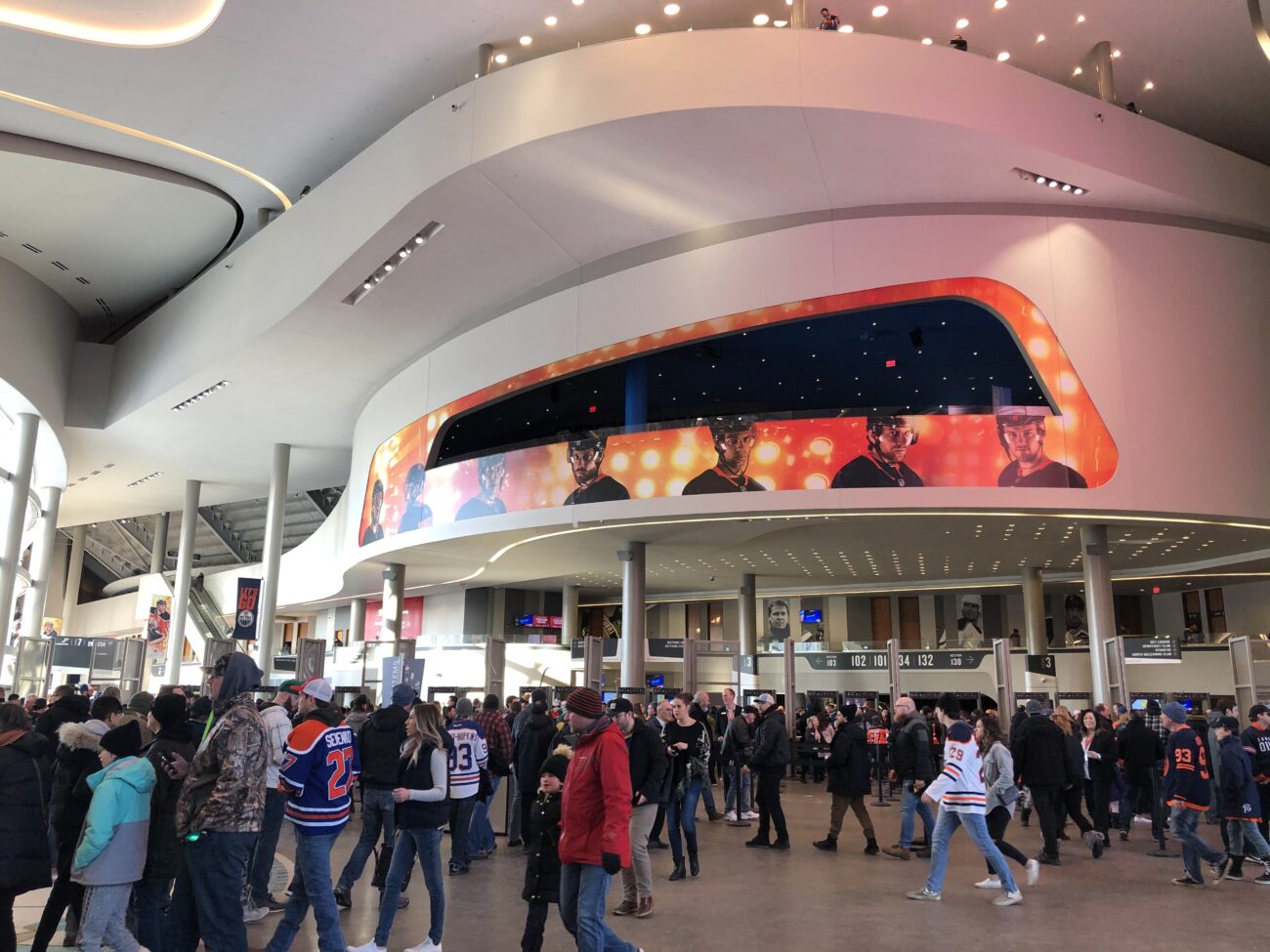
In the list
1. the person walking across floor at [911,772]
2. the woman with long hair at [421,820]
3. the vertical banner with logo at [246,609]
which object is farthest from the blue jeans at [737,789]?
the vertical banner with logo at [246,609]

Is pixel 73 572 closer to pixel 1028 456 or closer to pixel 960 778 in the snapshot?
pixel 1028 456

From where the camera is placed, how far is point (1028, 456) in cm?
1348

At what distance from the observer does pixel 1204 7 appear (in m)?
13.4

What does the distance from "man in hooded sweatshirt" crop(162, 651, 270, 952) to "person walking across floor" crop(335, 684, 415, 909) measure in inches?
53.1

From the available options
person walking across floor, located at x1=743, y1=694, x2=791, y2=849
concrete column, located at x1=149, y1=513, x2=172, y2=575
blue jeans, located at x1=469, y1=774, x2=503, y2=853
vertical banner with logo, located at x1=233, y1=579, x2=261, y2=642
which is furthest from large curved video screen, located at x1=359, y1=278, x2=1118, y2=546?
concrete column, located at x1=149, y1=513, x2=172, y2=575

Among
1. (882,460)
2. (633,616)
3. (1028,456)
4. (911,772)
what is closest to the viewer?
(911,772)

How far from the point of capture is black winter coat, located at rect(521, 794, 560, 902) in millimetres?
4594

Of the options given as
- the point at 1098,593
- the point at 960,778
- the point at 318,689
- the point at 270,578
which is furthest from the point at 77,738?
the point at 270,578

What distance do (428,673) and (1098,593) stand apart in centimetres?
1606

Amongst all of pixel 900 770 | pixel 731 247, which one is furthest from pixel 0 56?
pixel 900 770

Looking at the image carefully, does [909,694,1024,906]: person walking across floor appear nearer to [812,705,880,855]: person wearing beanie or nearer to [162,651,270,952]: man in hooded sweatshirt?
[812,705,880,855]: person wearing beanie

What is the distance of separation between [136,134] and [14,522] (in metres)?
9.19

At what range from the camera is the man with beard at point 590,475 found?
1537 cm

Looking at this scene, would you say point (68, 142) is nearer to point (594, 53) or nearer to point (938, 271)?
point (594, 53)
